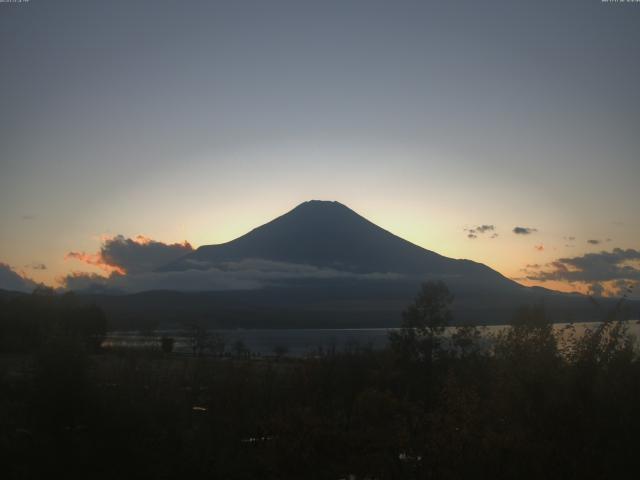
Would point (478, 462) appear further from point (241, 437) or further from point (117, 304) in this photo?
point (117, 304)

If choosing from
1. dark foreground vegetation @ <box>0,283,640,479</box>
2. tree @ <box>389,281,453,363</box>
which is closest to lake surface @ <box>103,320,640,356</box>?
tree @ <box>389,281,453,363</box>

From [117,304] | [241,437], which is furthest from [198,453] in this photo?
[117,304]

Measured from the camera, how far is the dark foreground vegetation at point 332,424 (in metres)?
9.26

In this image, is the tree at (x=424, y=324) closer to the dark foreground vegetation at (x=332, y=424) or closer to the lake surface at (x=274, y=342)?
the lake surface at (x=274, y=342)

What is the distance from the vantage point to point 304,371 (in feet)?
62.5

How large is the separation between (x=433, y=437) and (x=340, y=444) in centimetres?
159

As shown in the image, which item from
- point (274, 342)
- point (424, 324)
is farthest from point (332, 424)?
point (274, 342)

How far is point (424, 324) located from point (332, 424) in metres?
23.4

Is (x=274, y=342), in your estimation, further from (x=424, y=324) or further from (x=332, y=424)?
(x=332, y=424)

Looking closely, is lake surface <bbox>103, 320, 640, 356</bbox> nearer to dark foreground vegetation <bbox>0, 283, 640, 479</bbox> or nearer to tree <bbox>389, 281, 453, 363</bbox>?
tree <bbox>389, 281, 453, 363</bbox>

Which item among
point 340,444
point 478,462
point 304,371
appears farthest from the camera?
point 304,371

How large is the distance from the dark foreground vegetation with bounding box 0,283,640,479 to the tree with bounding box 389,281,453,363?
48.4ft

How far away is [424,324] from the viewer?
34.0m

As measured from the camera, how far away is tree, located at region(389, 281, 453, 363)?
32.1m
